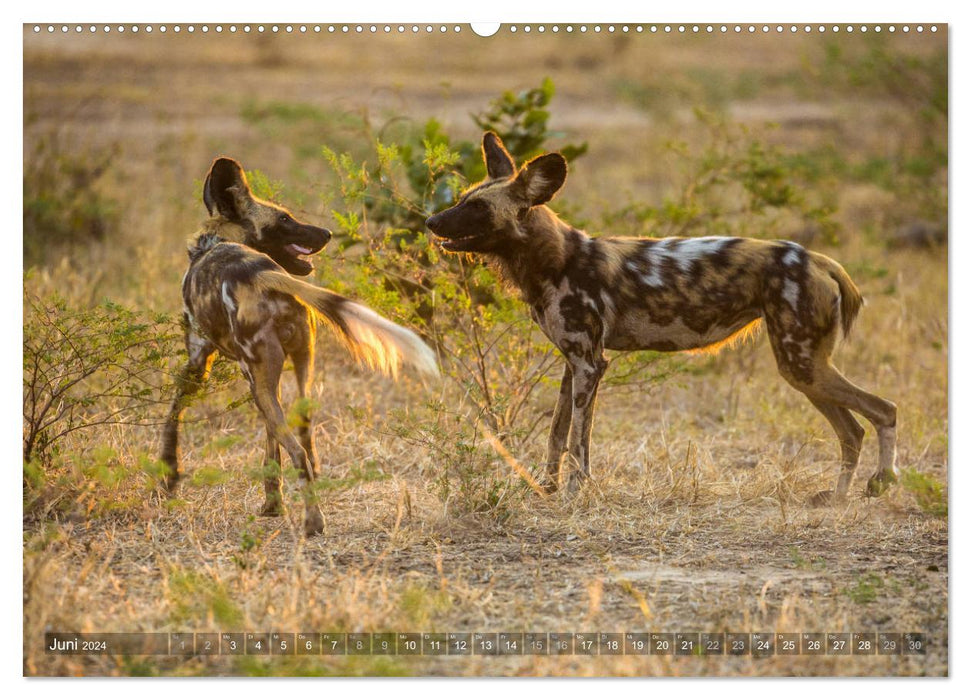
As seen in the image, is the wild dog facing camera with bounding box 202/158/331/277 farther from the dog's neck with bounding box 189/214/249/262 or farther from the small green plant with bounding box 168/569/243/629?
the small green plant with bounding box 168/569/243/629

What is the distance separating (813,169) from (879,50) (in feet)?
6.26

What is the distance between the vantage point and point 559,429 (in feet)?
21.7

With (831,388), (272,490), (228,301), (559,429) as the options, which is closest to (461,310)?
(559,429)

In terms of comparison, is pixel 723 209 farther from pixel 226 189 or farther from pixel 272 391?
pixel 272 391

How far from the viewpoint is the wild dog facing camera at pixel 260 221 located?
20.0ft

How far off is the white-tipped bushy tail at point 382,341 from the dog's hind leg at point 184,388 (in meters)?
1.03

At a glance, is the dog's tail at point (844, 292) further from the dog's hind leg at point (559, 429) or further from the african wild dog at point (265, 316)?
the african wild dog at point (265, 316)

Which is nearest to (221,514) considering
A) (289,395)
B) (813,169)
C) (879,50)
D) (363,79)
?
(289,395)

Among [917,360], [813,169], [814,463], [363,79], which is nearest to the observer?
[814,463]

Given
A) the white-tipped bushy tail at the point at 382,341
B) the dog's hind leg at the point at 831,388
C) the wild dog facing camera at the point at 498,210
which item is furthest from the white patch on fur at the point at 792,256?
the white-tipped bushy tail at the point at 382,341

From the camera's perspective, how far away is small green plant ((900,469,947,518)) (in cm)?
515

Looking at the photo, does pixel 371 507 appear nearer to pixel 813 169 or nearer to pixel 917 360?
pixel 917 360

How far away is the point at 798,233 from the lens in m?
12.1

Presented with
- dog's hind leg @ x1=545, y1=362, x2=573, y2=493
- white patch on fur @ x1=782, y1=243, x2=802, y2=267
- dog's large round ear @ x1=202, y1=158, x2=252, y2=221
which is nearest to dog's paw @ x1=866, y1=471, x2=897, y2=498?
white patch on fur @ x1=782, y1=243, x2=802, y2=267
